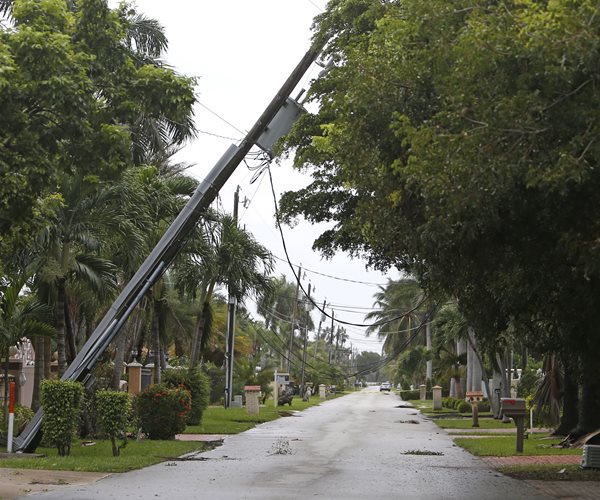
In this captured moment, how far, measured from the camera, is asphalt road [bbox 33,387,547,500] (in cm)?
1302

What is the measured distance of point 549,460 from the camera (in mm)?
19125

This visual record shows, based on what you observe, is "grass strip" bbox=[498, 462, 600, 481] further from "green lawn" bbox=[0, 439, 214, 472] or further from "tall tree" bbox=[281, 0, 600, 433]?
"green lawn" bbox=[0, 439, 214, 472]

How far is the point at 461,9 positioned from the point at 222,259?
2196 cm

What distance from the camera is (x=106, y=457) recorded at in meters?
17.8

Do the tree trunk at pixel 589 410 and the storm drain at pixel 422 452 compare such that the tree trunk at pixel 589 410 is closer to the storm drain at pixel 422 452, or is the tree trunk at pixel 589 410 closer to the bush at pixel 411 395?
the storm drain at pixel 422 452

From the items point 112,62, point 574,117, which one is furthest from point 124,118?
point 574,117

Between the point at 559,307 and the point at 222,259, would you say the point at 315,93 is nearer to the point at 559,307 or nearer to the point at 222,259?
the point at 559,307

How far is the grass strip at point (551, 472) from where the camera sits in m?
15.5

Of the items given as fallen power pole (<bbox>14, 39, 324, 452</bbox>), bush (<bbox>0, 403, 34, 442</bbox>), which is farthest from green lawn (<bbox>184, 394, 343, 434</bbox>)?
fallen power pole (<bbox>14, 39, 324, 452</bbox>)

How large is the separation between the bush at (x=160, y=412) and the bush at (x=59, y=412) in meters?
4.96

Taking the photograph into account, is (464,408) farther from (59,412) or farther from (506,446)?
(59,412)

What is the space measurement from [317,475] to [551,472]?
407cm

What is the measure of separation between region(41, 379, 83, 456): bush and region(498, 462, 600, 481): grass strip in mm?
8025

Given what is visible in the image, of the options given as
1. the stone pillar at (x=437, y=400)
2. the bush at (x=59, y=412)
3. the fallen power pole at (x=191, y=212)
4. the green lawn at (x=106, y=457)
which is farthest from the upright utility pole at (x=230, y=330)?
the bush at (x=59, y=412)
